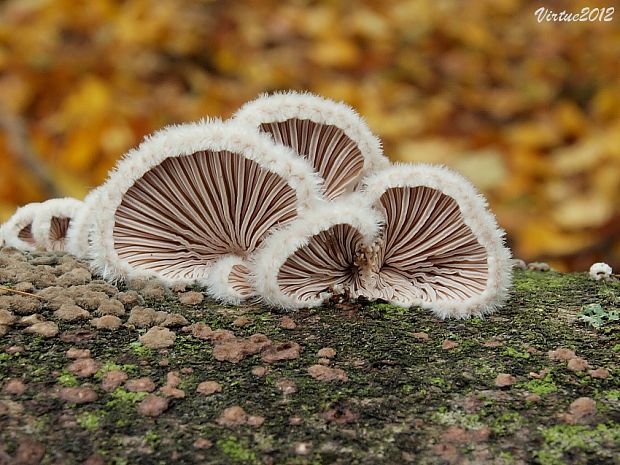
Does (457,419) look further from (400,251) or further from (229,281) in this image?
(229,281)

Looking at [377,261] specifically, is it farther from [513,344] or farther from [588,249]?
[588,249]

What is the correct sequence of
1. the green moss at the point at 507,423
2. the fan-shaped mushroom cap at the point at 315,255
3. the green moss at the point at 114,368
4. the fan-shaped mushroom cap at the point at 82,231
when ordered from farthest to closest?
the fan-shaped mushroom cap at the point at 82,231
the fan-shaped mushroom cap at the point at 315,255
the green moss at the point at 114,368
the green moss at the point at 507,423

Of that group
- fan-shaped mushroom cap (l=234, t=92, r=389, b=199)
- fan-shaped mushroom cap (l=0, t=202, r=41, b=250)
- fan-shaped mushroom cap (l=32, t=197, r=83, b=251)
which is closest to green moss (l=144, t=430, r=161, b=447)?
fan-shaped mushroom cap (l=234, t=92, r=389, b=199)

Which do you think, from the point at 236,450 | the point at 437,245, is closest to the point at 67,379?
the point at 236,450

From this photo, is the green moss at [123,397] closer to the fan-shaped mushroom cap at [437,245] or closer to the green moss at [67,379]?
the green moss at [67,379]

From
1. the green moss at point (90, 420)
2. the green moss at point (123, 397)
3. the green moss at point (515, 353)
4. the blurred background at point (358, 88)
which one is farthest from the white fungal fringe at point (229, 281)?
the blurred background at point (358, 88)

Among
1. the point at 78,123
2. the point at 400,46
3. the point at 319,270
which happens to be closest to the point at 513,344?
the point at 319,270
